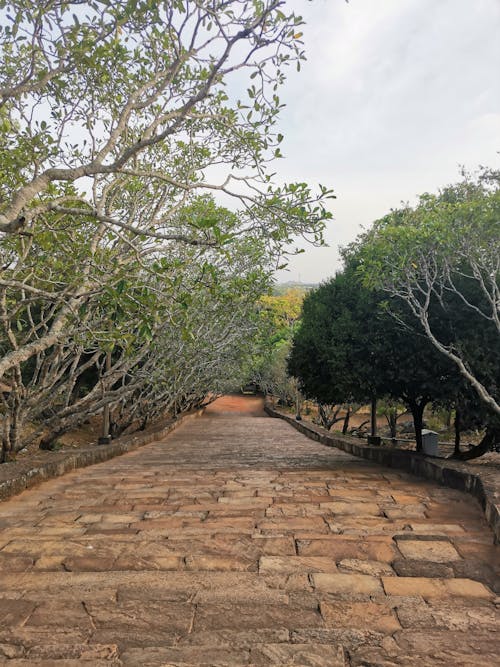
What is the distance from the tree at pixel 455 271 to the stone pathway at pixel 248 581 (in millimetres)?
3842

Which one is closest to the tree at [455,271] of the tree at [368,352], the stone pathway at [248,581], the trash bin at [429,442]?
the tree at [368,352]

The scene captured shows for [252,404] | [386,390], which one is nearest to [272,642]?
[386,390]

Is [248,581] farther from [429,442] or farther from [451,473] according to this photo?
[429,442]

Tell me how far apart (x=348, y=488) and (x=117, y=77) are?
22.6 feet

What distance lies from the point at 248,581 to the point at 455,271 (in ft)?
24.9

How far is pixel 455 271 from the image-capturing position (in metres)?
9.38

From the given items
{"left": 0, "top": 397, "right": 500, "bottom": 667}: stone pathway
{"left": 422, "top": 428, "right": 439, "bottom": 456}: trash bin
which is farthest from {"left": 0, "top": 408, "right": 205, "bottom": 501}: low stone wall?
{"left": 422, "top": 428, "right": 439, "bottom": 456}: trash bin

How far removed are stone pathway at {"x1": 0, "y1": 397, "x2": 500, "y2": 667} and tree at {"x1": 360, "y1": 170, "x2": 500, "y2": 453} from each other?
3842 millimetres

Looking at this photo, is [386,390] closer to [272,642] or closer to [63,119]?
[63,119]

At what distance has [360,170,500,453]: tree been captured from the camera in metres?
8.66

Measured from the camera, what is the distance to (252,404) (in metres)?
53.1

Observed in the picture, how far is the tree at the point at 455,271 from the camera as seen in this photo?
341 inches

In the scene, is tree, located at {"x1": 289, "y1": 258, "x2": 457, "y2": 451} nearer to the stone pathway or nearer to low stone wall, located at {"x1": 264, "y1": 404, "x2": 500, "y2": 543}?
low stone wall, located at {"x1": 264, "y1": 404, "x2": 500, "y2": 543}

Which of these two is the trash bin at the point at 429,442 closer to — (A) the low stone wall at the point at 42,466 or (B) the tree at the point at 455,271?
(B) the tree at the point at 455,271
